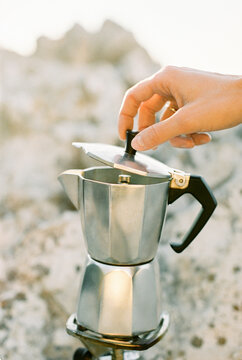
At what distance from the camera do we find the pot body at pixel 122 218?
1.96 ft

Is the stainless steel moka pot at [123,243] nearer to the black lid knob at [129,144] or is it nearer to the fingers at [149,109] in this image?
the black lid knob at [129,144]

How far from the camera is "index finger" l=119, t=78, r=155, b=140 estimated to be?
2.41 ft

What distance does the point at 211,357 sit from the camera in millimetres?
778

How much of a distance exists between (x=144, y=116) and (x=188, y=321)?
49 centimetres

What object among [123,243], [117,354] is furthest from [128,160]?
[117,354]

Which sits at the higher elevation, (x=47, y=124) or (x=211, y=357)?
(x=47, y=124)

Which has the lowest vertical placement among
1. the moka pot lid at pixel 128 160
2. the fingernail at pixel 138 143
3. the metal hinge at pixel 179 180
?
the metal hinge at pixel 179 180

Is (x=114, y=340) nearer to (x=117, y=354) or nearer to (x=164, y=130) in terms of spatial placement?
(x=117, y=354)

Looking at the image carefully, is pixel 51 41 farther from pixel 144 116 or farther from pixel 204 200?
pixel 204 200

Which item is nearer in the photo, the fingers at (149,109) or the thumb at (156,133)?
the thumb at (156,133)

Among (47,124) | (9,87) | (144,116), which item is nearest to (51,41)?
(9,87)

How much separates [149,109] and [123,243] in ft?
1.17

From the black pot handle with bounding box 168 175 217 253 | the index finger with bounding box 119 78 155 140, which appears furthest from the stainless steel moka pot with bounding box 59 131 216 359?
the index finger with bounding box 119 78 155 140

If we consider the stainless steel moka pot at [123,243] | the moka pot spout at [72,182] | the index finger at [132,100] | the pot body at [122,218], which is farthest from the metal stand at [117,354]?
the index finger at [132,100]
